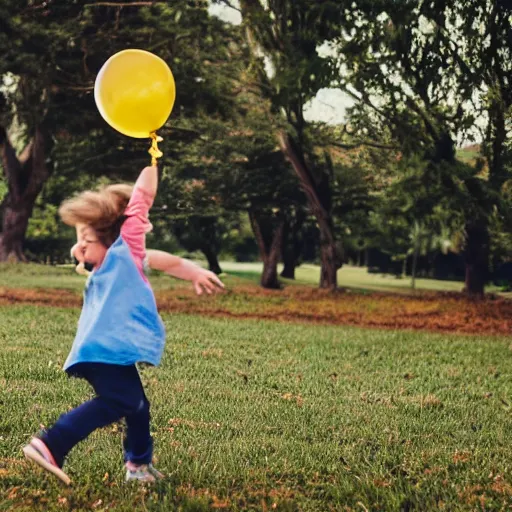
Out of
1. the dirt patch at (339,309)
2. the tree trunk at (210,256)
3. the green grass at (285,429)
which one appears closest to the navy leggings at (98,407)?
the green grass at (285,429)

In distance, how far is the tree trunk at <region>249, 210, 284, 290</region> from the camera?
849 inches

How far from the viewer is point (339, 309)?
1350 cm

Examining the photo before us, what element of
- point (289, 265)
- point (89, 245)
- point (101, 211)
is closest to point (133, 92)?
→ point (101, 211)

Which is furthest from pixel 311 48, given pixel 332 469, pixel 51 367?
pixel 332 469

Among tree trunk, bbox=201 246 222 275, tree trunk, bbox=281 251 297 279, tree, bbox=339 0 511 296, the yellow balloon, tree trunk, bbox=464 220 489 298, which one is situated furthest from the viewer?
tree trunk, bbox=281 251 297 279

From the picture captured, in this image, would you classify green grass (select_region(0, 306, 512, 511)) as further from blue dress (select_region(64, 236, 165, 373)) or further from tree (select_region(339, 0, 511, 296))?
tree (select_region(339, 0, 511, 296))

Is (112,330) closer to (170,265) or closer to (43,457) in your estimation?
→ (170,265)

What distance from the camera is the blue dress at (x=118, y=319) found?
3.26m

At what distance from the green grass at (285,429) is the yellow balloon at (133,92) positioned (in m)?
1.88

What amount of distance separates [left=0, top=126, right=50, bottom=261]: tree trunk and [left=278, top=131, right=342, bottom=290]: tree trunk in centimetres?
963

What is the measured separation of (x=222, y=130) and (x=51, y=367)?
485 inches

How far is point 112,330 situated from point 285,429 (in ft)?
6.31

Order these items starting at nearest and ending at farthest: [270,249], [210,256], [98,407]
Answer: [98,407] → [270,249] → [210,256]

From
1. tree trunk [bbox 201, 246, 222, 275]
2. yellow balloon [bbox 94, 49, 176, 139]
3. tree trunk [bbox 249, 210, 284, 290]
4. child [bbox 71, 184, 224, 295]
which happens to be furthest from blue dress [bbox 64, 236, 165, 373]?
tree trunk [bbox 201, 246, 222, 275]
